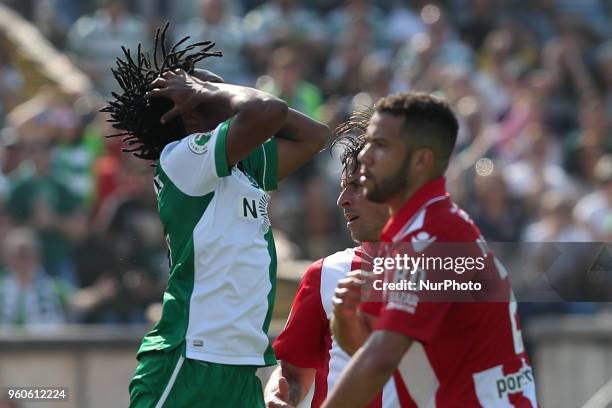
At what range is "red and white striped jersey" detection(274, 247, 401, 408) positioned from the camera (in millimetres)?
5918

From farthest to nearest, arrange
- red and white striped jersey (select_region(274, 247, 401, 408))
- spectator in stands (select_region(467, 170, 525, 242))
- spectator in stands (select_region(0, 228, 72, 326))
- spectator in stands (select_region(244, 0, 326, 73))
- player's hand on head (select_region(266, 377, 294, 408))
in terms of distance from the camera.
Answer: spectator in stands (select_region(244, 0, 326, 73)) < spectator in stands (select_region(467, 170, 525, 242)) < spectator in stands (select_region(0, 228, 72, 326)) < red and white striped jersey (select_region(274, 247, 401, 408)) < player's hand on head (select_region(266, 377, 294, 408))

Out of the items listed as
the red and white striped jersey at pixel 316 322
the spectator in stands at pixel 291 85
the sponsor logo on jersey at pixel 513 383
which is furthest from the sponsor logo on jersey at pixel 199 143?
the spectator in stands at pixel 291 85

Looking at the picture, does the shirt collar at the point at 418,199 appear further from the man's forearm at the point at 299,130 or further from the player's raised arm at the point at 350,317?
the man's forearm at the point at 299,130

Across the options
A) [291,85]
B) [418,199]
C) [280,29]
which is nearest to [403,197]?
[418,199]

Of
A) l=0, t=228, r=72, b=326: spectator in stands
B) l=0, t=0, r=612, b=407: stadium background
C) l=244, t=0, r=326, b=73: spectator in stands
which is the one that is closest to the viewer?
l=0, t=0, r=612, b=407: stadium background

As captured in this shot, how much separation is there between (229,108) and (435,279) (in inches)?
55.6

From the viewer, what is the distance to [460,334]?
4.74m

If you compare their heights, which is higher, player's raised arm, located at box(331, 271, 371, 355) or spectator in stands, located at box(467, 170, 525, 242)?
spectator in stands, located at box(467, 170, 525, 242)

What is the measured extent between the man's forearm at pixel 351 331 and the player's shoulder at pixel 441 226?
14.8 inches

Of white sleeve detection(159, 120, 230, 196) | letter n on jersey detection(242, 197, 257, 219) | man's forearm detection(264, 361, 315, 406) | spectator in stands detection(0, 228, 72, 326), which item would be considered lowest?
man's forearm detection(264, 361, 315, 406)

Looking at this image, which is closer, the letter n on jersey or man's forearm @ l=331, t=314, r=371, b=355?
man's forearm @ l=331, t=314, r=371, b=355

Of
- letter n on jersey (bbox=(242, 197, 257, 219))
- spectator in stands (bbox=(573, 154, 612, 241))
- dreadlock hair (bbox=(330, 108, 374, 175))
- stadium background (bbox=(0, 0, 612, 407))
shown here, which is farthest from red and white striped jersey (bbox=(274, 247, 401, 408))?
spectator in stands (bbox=(573, 154, 612, 241))

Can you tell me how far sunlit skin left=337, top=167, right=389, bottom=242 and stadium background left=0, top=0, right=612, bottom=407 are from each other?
416 centimetres

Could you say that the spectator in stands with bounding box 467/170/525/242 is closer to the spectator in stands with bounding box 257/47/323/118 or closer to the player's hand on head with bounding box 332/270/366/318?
the spectator in stands with bounding box 257/47/323/118
